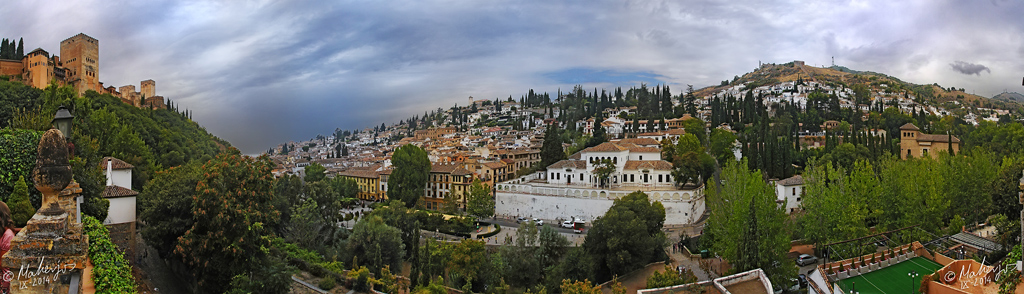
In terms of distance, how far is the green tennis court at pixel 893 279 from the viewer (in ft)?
44.0

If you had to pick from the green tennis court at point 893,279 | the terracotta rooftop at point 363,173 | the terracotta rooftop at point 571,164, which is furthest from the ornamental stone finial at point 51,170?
the terracotta rooftop at point 363,173

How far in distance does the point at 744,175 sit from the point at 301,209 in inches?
715

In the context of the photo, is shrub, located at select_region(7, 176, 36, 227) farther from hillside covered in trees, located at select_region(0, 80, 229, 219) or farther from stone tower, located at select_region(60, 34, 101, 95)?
stone tower, located at select_region(60, 34, 101, 95)

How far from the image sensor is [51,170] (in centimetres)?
507

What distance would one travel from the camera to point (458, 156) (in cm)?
5328

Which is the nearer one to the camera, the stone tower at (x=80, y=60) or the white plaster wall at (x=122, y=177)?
the white plaster wall at (x=122, y=177)

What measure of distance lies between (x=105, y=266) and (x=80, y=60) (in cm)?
4275

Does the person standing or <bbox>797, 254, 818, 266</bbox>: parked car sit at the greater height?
the person standing

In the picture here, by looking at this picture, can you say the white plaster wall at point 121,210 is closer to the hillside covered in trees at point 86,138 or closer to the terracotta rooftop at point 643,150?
the hillside covered in trees at point 86,138

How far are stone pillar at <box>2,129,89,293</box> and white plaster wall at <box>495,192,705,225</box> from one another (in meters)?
28.3

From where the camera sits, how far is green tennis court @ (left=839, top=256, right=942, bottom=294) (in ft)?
44.0

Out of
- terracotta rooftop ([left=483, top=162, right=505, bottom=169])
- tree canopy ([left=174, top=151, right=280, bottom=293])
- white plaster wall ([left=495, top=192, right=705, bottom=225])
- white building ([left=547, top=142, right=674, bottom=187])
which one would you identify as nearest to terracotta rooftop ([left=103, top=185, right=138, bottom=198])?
tree canopy ([left=174, top=151, right=280, bottom=293])

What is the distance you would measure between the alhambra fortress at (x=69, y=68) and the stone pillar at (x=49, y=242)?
35.9m

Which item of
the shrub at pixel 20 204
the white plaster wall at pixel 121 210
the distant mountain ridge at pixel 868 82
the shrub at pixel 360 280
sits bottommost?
the shrub at pixel 360 280
